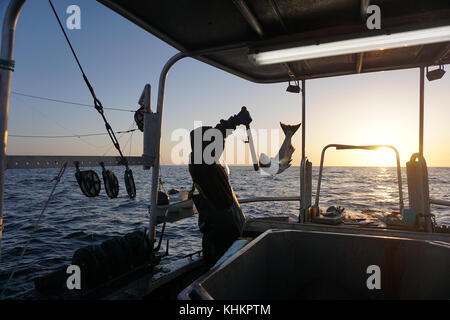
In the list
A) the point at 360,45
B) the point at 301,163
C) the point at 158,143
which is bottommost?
the point at 301,163

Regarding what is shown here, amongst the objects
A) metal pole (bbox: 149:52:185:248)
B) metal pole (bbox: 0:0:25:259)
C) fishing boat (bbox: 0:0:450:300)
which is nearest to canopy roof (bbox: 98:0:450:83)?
fishing boat (bbox: 0:0:450:300)

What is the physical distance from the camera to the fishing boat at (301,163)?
197cm

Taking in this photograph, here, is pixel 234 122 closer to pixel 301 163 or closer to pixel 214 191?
pixel 214 191

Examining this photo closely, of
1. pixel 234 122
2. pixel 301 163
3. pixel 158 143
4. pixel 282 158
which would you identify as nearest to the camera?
pixel 234 122

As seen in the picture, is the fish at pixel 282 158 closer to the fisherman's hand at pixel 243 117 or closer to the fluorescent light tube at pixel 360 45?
the fisherman's hand at pixel 243 117

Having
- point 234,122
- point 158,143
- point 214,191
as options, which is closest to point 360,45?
point 234,122

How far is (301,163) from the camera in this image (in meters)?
4.66

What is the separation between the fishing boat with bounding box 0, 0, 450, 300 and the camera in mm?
1967

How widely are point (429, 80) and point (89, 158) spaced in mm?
5450

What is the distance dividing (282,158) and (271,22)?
95.3 inches

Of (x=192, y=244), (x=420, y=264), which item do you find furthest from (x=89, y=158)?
(x=192, y=244)

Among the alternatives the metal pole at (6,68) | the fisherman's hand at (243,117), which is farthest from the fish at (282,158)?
the metal pole at (6,68)

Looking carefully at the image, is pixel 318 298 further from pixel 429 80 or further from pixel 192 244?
pixel 192 244

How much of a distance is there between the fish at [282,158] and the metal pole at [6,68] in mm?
3263
